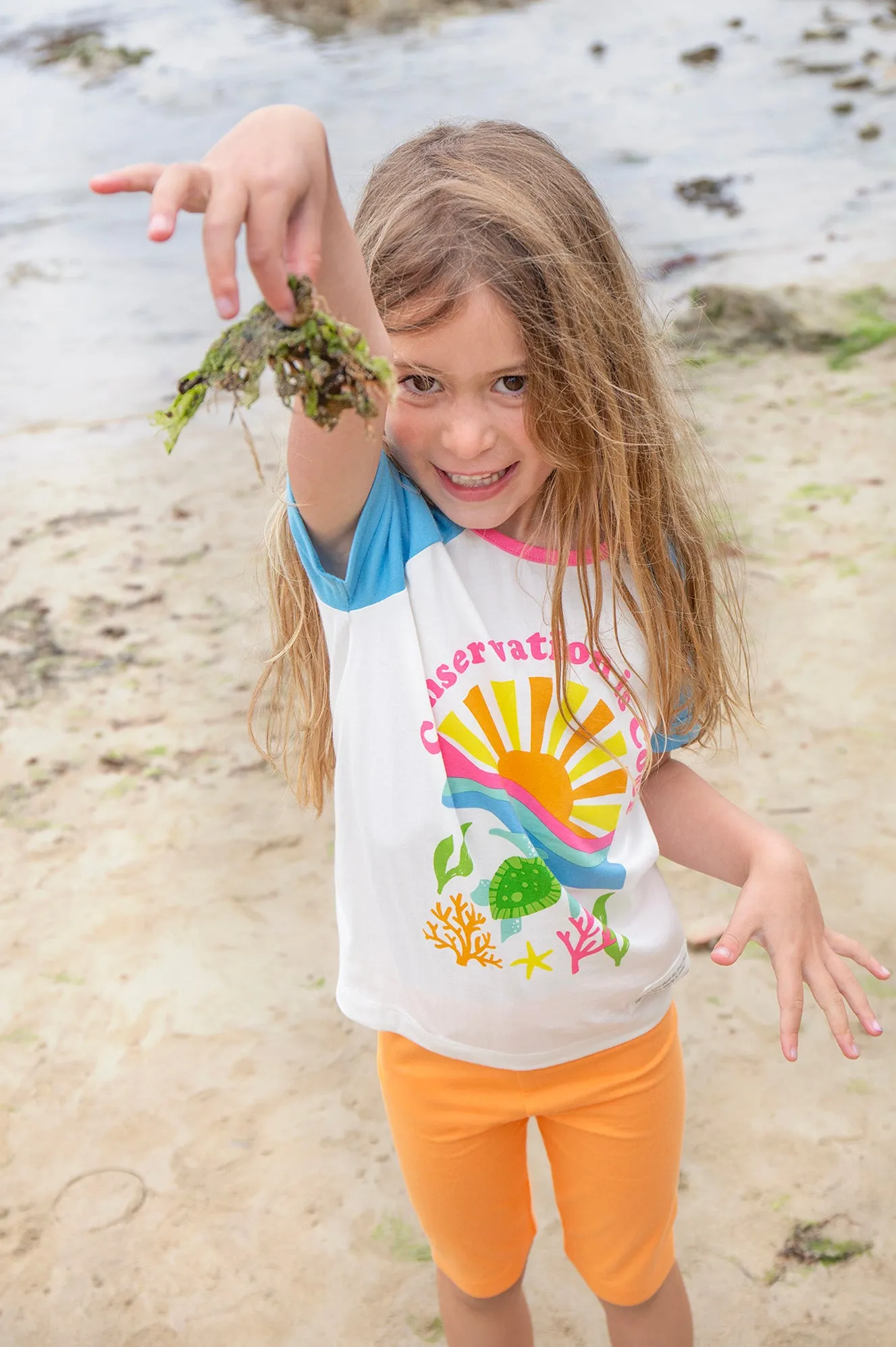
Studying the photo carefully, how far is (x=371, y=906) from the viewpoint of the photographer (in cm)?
144

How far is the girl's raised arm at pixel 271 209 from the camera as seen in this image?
0.85 meters

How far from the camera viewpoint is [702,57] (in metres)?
9.30

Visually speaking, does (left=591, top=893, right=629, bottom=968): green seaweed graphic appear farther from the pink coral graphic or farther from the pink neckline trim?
the pink neckline trim

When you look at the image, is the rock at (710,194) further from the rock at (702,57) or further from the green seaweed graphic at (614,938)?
the green seaweed graphic at (614,938)

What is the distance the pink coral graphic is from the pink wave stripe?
74 millimetres

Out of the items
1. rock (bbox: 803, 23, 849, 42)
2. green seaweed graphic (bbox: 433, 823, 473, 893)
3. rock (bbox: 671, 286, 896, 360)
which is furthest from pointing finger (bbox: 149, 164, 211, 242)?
rock (bbox: 803, 23, 849, 42)

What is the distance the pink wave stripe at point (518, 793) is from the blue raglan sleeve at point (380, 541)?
0.57 ft

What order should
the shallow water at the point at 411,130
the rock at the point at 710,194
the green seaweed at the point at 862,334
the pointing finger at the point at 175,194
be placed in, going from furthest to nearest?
→ the rock at the point at 710,194, the shallow water at the point at 411,130, the green seaweed at the point at 862,334, the pointing finger at the point at 175,194

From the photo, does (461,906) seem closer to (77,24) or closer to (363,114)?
(363,114)

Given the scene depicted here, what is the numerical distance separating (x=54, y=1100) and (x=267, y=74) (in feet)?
28.4

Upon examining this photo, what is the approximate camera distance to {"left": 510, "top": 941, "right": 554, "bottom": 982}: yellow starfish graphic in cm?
139

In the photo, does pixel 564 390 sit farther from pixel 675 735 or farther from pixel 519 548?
pixel 675 735

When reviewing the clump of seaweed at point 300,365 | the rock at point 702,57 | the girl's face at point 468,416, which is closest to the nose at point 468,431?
the girl's face at point 468,416

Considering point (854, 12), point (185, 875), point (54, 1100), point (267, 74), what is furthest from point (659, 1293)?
point (854, 12)
